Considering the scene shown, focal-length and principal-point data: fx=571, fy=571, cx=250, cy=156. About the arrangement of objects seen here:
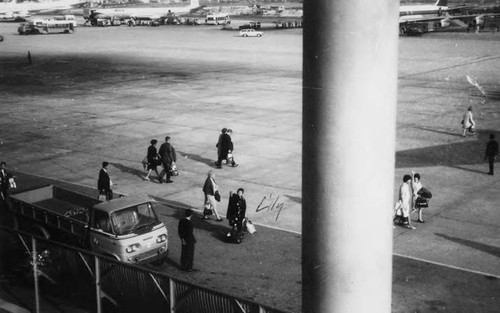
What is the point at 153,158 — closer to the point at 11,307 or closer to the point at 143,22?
the point at 11,307

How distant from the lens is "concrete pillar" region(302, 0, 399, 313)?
3.01 m

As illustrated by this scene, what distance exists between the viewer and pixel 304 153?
10.8 ft

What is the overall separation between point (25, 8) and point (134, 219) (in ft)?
479

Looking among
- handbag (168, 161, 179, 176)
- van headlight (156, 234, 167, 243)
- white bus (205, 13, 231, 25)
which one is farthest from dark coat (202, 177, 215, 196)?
white bus (205, 13, 231, 25)

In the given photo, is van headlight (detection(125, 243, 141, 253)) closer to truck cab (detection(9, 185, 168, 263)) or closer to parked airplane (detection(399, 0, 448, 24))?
truck cab (detection(9, 185, 168, 263))

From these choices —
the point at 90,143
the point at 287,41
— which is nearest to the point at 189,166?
the point at 90,143

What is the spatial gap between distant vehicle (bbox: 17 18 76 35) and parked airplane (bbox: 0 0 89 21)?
35967mm

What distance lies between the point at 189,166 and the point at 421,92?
19.9 meters

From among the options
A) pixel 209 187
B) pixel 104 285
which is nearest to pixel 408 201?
pixel 209 187

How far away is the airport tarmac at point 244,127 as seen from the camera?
54.1ft

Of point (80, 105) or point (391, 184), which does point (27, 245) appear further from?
point (80, 105)

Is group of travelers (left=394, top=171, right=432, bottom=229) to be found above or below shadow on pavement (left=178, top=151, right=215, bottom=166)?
above

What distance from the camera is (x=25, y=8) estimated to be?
471ft
